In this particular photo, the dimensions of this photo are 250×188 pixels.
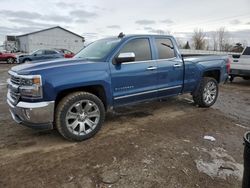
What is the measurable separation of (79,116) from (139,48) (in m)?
1.97

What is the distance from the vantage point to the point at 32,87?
12.6ft

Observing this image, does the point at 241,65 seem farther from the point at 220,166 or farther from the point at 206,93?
the point at 220,166

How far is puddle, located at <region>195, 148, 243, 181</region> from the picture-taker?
3365mm

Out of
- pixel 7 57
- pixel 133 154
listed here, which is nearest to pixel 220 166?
pixel 133 154

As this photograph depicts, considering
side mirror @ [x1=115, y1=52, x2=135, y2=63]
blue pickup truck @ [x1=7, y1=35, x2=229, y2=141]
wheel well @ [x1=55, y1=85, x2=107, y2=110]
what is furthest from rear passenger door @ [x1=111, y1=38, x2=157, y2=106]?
wheel well @ [x1=55, y1=85, x2=107, y2=110]

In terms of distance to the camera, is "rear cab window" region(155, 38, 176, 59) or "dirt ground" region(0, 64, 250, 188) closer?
"dirt ground" region(0, 64, 250, 188)

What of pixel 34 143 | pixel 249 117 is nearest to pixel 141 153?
pixel 34 143

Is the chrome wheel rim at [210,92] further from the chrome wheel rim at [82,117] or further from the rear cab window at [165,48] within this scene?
the chrome wheel rim at [82,117]

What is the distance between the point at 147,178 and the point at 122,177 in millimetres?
327

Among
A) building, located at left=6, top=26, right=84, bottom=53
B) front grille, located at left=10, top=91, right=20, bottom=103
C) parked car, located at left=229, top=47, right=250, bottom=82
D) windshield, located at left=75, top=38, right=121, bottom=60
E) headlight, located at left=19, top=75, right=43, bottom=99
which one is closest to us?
headlight, located at left=19, top=75, right=43, bottom=99

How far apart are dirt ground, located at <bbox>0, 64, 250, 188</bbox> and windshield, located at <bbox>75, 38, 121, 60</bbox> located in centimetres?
149

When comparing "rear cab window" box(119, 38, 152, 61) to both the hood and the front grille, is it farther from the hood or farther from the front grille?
the front grille

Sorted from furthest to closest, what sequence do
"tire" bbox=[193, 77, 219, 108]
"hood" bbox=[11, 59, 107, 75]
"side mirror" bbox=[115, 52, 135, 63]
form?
"tire" bbox=[193, 77, 219, 108], "side mirror" bbox=[115, 52, 135, 63], "hood" bbox=[11, 59, 107, 75]

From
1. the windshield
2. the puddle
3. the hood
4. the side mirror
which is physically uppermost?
the windshield
